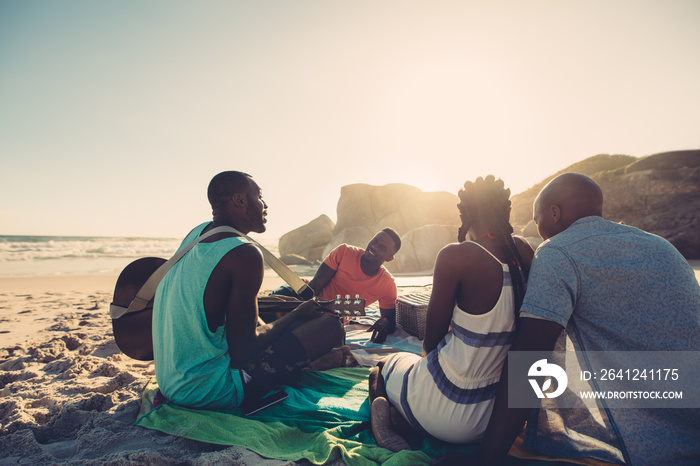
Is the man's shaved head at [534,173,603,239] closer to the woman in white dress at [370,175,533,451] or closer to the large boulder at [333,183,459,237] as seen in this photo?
the woman in white dress at [370,175,533,451]

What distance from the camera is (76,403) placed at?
2.62 m

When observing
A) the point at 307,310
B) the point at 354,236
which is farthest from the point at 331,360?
the point at 354,236

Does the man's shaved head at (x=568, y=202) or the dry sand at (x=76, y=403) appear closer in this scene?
the man's shaved head at (x=568, y=202)

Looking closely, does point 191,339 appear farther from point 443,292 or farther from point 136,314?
point 443,292

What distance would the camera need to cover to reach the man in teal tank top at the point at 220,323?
88.3 inches

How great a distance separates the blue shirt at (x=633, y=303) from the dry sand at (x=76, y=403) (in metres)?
1.70

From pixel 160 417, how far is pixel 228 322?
30.6 inches

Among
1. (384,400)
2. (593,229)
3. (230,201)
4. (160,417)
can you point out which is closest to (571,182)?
(593,229)

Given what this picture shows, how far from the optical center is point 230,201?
2631 mm

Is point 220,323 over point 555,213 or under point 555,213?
under

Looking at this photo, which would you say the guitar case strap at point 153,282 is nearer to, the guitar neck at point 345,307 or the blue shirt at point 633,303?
the guitar neck at point 345,307

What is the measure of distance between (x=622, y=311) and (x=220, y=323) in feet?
7.57

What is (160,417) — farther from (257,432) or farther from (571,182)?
(571,182)

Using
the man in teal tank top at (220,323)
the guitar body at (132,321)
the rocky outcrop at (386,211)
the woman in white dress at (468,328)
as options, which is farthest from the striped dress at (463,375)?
the rocky outcrop at (386,211)
